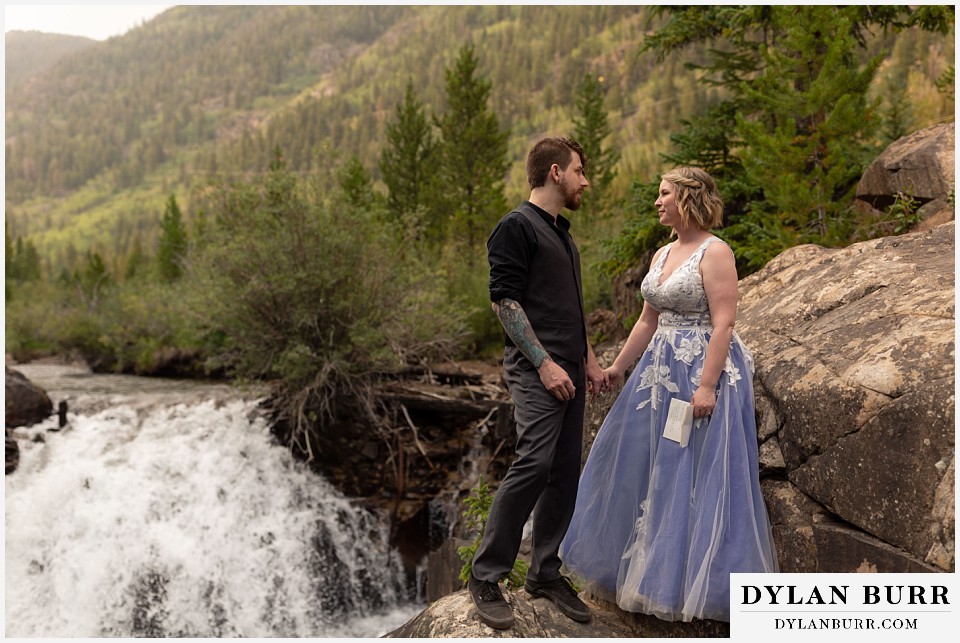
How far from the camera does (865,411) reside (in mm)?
3359

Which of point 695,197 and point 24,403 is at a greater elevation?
point 695,197

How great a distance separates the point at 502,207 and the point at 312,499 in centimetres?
1983

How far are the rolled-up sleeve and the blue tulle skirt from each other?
0.96m

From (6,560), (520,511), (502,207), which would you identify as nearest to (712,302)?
(520,511)

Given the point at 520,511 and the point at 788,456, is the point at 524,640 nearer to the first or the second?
the point at 520,511

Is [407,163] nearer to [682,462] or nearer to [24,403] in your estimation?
[24,403]

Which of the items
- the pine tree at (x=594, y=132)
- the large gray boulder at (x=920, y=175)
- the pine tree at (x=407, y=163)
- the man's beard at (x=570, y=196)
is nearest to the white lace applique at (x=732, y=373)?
the man's beard at (x=570, y=196)

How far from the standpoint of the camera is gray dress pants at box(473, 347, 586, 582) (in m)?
3.58

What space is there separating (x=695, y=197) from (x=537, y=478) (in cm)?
173

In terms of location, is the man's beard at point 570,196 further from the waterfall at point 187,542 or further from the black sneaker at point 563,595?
the waterfall at point 187,542

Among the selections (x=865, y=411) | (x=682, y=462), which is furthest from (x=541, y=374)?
(x=865, y=411)

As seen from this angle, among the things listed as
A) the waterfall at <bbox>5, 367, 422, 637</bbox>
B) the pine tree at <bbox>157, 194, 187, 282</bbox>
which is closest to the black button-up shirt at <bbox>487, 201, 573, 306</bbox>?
the waterfall at <bbox>5, 367, 422, 637</bbox>

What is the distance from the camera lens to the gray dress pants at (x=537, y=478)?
358 cm

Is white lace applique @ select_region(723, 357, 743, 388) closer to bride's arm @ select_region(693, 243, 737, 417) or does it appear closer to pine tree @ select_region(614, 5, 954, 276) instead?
bride's arm @ select_region(693, 243, 737, 417)
